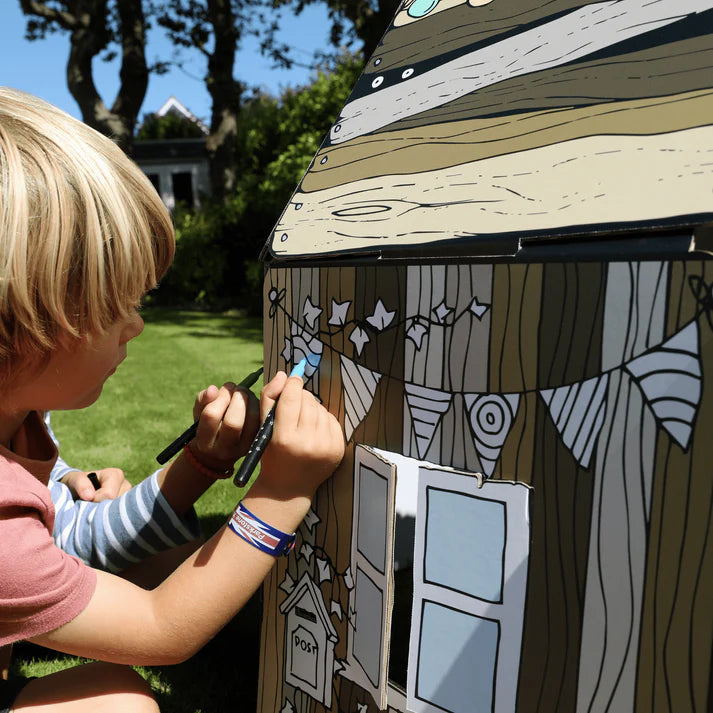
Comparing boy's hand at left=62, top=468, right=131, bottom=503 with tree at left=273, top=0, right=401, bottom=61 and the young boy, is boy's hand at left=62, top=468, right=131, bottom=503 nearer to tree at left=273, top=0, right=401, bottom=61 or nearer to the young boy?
the young boy

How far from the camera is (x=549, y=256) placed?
0.65m

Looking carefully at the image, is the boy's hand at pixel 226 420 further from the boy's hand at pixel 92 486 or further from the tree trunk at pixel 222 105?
the tree trunk at pixel 222 105

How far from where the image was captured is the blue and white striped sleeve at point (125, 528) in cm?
133

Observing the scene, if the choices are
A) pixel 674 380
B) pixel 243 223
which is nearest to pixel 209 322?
pixel 243 223

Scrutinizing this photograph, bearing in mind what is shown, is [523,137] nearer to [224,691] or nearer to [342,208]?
[342,208]

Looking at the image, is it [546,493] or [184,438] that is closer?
[546,493]

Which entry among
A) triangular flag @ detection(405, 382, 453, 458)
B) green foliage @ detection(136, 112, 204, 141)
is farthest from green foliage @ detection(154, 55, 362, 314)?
triangular flag @ detection(405, 382, 453, 458)

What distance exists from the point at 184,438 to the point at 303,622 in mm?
348

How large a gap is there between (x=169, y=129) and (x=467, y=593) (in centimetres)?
1857

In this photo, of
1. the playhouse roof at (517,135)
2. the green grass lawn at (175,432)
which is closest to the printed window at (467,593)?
the playhouse roof at (517,135)

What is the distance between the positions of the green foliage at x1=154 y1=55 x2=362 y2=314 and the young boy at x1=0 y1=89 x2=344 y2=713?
888 centimetres

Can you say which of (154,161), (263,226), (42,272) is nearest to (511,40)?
(42,272)

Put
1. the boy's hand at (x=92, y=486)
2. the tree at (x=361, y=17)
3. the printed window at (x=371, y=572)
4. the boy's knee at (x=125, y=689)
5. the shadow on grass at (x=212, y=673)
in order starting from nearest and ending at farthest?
1. the printed window at (x=371, y=572)
2. the boy's knee at (x=125, y=689)
3. the shadow on grass at (x=212, y=673)
4. the boy's hand at (x=92, y=486)
5. the tree at (x=361, y=17)

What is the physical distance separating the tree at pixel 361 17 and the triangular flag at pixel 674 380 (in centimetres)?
536
